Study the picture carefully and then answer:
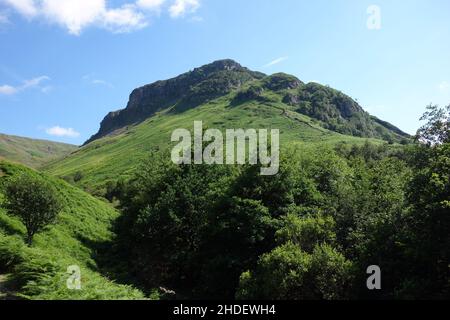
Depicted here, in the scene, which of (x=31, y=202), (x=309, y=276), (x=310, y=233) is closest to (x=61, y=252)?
(x=31, y=202)

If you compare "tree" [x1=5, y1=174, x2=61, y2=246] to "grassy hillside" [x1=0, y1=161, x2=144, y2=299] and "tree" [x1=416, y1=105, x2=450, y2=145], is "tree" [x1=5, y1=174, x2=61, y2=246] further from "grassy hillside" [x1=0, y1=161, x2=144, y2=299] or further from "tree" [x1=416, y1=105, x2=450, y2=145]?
"tree" [x1=416, y1=105, x2=450, y2=145]

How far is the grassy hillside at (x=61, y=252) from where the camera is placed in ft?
70.8

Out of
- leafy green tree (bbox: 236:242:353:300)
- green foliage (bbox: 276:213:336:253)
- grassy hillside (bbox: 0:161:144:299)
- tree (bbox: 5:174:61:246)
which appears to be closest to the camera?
grassy hillside (bbox: 0:161:144:299)

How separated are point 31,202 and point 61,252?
7302 millimetres

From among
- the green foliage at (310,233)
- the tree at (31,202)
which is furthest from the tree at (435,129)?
the tree at (31,202)

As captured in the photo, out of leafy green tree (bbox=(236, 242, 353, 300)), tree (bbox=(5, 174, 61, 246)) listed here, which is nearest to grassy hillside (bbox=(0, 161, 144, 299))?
tree (bbox=(5, 174, 61, 246))

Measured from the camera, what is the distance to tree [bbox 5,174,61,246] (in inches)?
1451

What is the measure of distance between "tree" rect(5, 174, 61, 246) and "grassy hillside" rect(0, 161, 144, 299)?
75.9 inches

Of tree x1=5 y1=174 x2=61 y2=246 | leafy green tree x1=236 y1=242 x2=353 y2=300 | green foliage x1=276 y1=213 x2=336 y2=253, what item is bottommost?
leafy green tree x1=236 y1=242 x2=353 y2=300

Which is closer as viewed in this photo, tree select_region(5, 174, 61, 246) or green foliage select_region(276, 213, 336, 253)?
green foliage select_region(276, 213, 336, 253)

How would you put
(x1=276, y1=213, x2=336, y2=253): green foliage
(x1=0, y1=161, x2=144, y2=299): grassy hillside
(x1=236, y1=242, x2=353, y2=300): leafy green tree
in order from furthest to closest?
(x1=276, y1=213, x2=336, y2=253): green foliage → (x1=236, y1=242, x2=353, y2=300): leafy green tree → (x1=0, y1=161, x2=144, y2=299): grassy hillside
